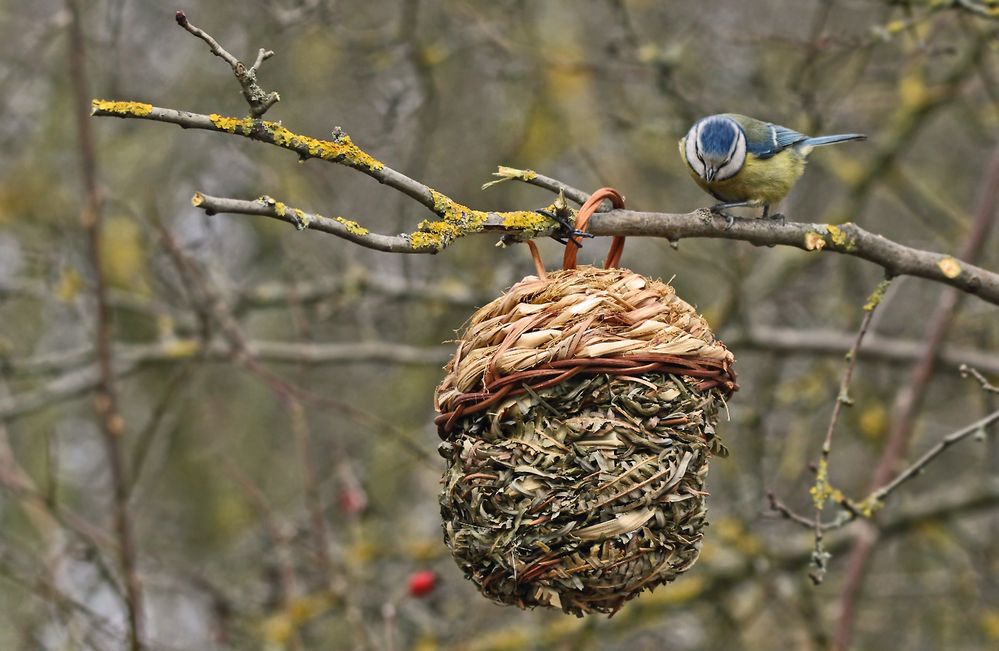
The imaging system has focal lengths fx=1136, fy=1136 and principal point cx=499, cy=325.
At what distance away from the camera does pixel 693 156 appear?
3824 millimetres

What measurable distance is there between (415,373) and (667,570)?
18.5ft

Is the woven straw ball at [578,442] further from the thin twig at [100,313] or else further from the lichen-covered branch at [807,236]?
the thin twig at [100,313]

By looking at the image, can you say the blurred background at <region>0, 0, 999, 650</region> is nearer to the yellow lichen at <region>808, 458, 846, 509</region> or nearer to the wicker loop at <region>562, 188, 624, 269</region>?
the wicker loop at <region>562, 188, 624, 269</region>

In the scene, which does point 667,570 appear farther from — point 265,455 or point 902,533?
point 265,455

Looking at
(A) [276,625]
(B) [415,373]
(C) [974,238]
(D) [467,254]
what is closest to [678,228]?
(C) [974,238]

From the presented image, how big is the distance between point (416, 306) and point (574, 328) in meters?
A: 4.95

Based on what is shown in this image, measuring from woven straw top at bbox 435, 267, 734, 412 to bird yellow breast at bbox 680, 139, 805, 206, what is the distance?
1.28 m

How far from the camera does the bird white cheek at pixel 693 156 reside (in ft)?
12.5

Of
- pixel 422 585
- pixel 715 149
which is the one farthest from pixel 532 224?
pixel 422 585

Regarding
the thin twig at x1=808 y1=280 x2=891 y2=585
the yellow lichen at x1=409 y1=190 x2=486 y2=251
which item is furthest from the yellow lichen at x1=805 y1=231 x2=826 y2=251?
the yellow lichen at x1=409 y1=190 x2=486 y2=251

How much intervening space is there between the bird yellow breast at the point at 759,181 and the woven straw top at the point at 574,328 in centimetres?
128

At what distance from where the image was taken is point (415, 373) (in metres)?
8.23

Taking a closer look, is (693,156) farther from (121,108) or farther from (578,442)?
(121,108)

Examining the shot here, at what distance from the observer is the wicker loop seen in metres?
2.67
